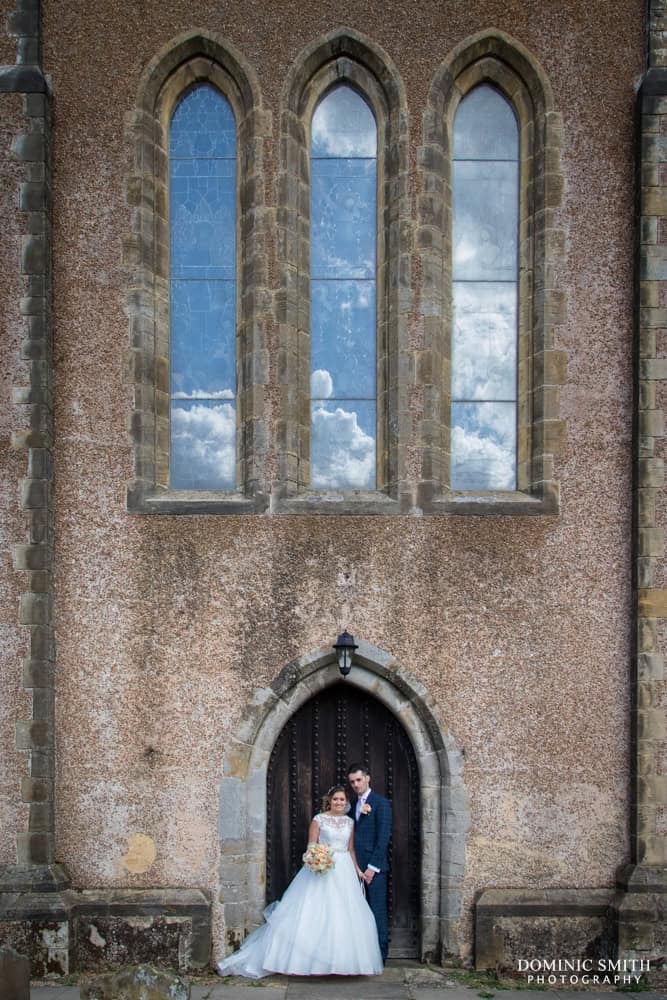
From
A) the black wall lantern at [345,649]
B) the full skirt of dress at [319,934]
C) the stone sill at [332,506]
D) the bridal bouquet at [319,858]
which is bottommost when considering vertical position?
the full skirt of dress at [319,934]

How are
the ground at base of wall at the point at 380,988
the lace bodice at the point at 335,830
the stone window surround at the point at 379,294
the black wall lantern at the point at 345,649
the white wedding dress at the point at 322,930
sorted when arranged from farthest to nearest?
1. the stone window surround at the point at 379,294
2. the black wall lantern at the point at 345,649
3. the lace bodice at the point at 335,830
4. the white wedding dress at the point at 322,930
5. the ground at base of wall at the point at 380,988

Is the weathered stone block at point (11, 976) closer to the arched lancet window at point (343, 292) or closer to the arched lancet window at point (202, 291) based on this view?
the arched lancet window at point (202, 291)

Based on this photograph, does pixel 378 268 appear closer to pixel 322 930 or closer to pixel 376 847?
pixel 376 847

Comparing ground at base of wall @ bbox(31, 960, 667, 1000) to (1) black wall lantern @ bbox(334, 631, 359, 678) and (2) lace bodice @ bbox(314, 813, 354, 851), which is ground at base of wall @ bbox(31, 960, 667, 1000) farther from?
(1) black wall lantern @ bbox(334, 631, 359, 678)

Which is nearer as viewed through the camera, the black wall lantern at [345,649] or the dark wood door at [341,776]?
the black wall lantern at [345,649]

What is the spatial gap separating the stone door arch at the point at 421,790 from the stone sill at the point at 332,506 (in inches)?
44.7

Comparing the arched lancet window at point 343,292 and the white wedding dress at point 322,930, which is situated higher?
the arched lancet window at point 343,292

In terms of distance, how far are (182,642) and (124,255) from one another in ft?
10.7

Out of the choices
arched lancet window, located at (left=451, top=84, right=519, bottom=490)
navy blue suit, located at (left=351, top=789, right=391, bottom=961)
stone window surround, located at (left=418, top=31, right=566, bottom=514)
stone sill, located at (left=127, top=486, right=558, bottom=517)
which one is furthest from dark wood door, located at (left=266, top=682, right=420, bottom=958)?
arched lancet window, located at (left=451, top=84, right=519, bottom=490)

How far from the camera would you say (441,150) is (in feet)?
26.2

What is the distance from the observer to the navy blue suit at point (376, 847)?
7426 millimetres

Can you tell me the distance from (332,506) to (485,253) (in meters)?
2.64

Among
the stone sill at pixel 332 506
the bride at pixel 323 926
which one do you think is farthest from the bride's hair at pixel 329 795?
the stone sill at pixel 332 506

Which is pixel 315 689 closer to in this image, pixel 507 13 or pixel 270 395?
pixel 270 395
